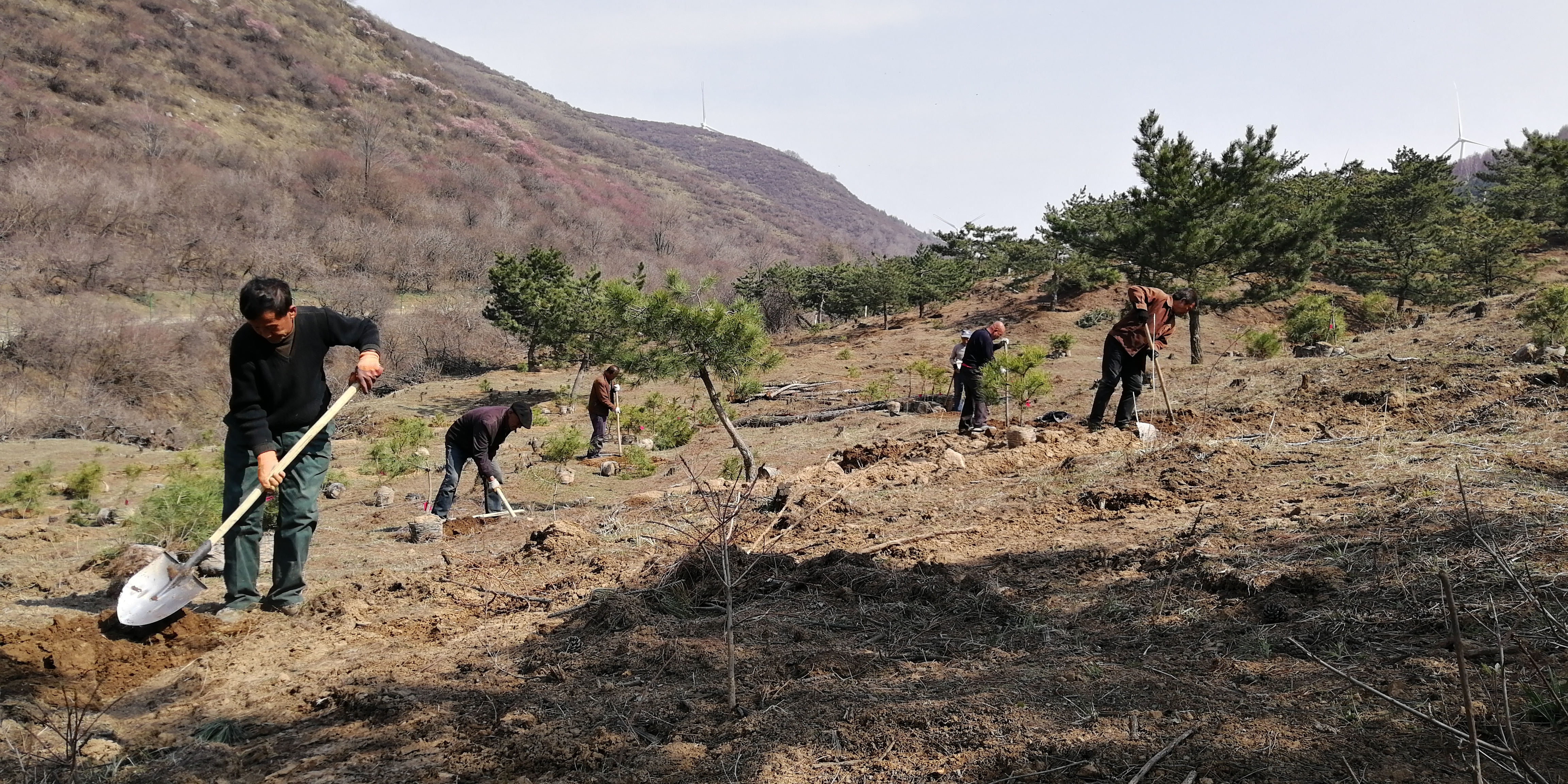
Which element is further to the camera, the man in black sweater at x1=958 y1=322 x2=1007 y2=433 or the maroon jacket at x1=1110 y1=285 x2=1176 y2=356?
the man in black sweater at x1=958 y1=322 x2=1007 y2=433

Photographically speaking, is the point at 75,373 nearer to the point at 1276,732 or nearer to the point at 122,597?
the point at 122,597

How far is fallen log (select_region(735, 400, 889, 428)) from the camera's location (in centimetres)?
1516

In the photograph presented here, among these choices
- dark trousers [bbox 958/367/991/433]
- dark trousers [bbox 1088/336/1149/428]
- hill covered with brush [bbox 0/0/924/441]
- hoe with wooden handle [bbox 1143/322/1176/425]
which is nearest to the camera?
hoe with wooden handle [bbox 1143/322/1176/425]

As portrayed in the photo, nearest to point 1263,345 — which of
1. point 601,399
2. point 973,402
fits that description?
point 973,402

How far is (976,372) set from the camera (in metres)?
10.1

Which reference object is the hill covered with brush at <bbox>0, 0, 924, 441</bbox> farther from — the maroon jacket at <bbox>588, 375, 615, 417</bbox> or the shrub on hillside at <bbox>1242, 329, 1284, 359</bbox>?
the shrub on hillside at <bbox>1242, 329, 1284, 359</bbox>

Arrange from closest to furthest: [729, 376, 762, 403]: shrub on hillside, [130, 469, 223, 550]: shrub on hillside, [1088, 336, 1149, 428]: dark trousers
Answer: [130, 469, 223, 550]: shrub on hillside, [1088, 336, 1149, 428]: dark trousers, [729, 376, 762, 403]: shrub on hillside

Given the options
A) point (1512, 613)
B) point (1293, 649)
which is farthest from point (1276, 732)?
point (1512, 613)

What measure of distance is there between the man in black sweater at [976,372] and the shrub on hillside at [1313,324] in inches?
370

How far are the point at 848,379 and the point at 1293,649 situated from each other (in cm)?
1946

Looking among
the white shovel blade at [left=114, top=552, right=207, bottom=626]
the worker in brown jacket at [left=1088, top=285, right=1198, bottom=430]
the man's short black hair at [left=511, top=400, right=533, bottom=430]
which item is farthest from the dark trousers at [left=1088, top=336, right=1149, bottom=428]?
the white shovel blade at [left=114, top=552, right=207, bottom=626]

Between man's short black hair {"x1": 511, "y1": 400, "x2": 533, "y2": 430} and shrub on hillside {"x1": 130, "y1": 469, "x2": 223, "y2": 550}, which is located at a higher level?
man's short black hair {"x1": 511, "y1": 400, "x2": 533, "y2": 430}

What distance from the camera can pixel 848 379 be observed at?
22156 millimetres

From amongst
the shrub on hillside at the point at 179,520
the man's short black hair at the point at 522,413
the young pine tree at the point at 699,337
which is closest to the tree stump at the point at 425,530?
the man's short black hair at the point at 522,413
